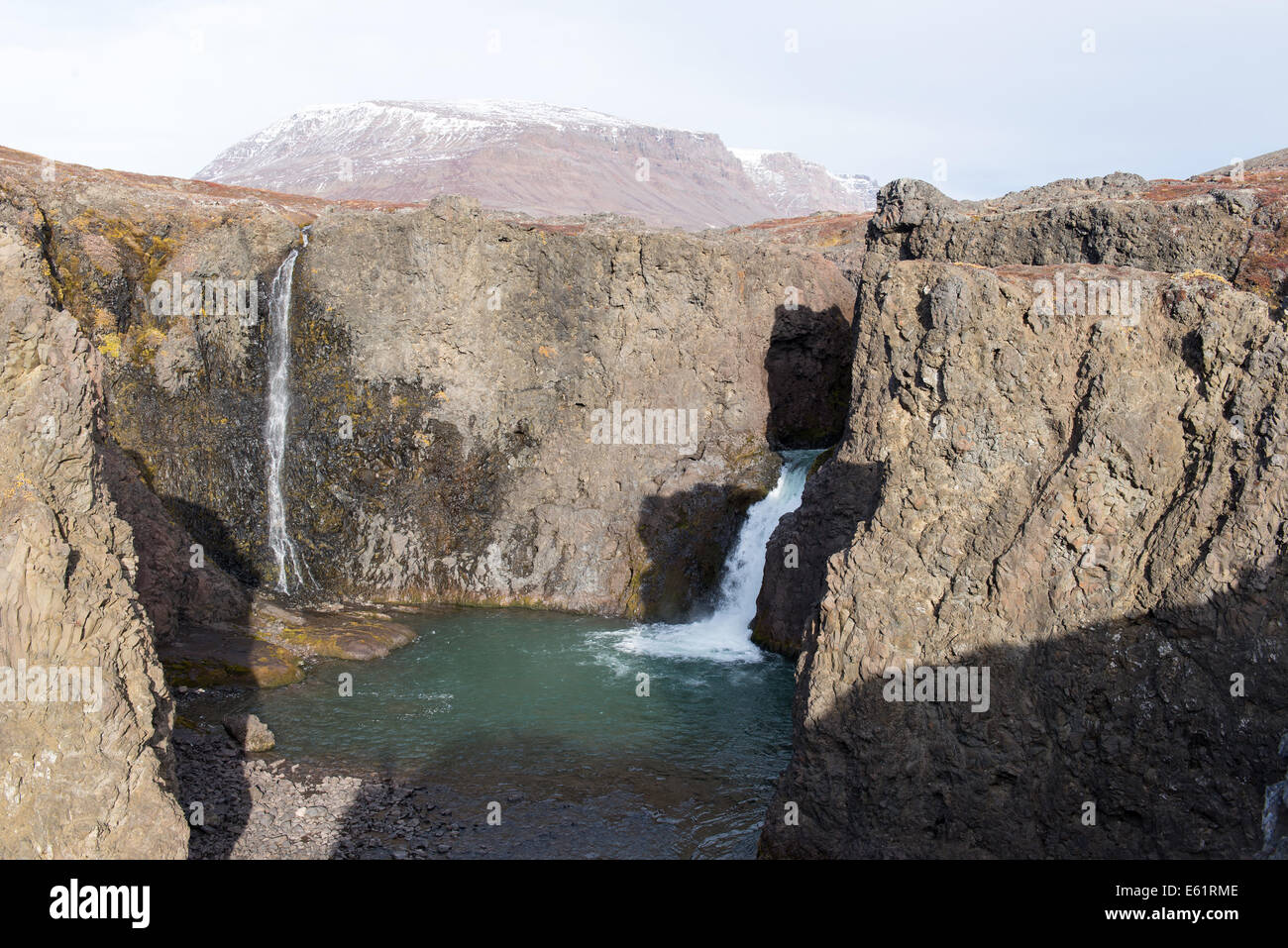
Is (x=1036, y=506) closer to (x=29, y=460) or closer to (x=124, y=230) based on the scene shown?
(x=29, y=460)

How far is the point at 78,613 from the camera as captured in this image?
12.2 meters

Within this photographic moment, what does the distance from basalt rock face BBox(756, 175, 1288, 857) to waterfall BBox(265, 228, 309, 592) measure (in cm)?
2528

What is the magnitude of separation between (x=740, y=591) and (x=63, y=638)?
75.5ft

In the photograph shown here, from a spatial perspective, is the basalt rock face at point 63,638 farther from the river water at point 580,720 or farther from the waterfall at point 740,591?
the waterfall at point 740,591

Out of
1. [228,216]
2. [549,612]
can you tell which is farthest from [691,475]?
[228,216]

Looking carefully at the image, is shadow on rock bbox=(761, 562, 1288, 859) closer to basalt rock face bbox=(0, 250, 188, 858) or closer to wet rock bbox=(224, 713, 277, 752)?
basalt rock face bbox=(0, 250, 188, 858)

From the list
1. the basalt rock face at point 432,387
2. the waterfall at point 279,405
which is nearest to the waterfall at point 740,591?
the basalt rock face at point 432,387

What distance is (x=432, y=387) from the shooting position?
3553cm

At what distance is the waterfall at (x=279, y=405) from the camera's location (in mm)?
35219

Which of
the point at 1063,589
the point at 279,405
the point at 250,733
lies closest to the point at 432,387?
the point at 279,405

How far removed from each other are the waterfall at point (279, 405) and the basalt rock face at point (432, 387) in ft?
1.10

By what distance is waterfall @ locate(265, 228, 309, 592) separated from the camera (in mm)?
35219

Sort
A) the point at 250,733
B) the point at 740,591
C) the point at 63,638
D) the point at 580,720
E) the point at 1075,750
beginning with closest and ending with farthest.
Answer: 1. the point at 63,638
2. the point at 1075,750
3. the point at 250,733
4. the point at 580,720
5. the point at 740,591

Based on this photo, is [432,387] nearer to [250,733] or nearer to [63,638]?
A: [250,733]
